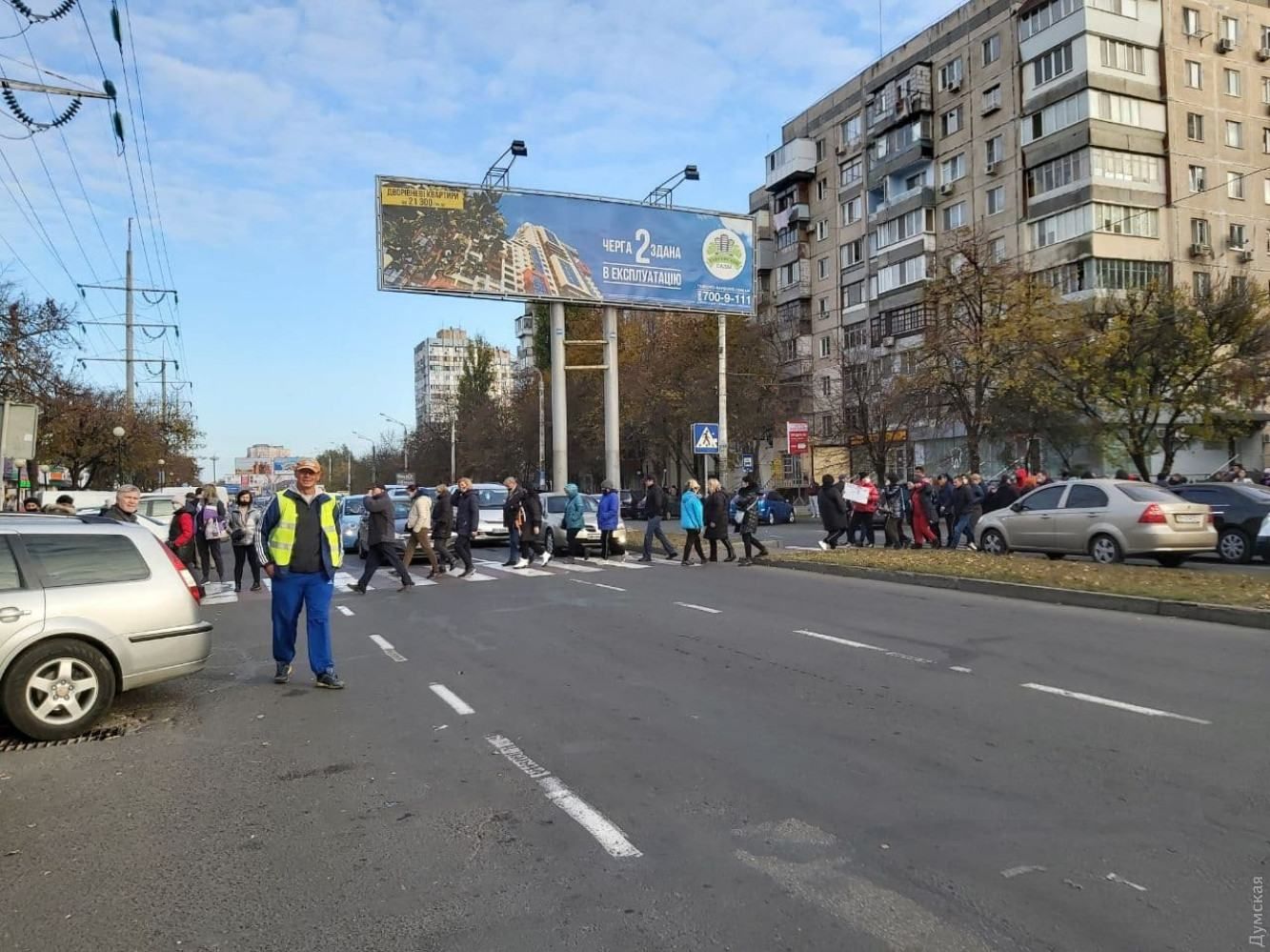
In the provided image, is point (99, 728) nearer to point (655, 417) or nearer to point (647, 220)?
point (647, 220)

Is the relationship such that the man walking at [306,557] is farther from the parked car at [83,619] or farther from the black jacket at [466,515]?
the black jacket at [466,515]

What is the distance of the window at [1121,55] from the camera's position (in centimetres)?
4041

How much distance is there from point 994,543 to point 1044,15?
34550mm

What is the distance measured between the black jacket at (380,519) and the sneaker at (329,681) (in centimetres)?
733

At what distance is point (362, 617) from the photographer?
12.0 m

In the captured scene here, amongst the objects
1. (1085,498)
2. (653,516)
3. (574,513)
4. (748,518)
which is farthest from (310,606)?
(1085,498)

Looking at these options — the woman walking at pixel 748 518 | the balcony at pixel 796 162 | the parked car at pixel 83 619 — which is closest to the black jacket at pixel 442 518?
the woman walking at pixel 748 518

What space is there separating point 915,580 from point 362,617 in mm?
8269

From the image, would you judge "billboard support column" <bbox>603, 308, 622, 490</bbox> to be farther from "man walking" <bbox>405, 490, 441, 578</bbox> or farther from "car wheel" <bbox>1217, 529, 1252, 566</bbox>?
"car wheel" <bbox>1217, 529, 1252, 566</bbox>

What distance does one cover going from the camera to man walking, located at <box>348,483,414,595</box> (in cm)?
1473

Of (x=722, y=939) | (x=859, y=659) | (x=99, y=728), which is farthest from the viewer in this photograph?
(x=859, y=659)

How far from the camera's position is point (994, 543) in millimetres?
17797

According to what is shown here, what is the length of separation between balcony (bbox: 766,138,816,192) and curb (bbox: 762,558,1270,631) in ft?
158

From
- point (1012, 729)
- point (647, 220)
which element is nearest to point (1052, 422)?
point (647, 220)
